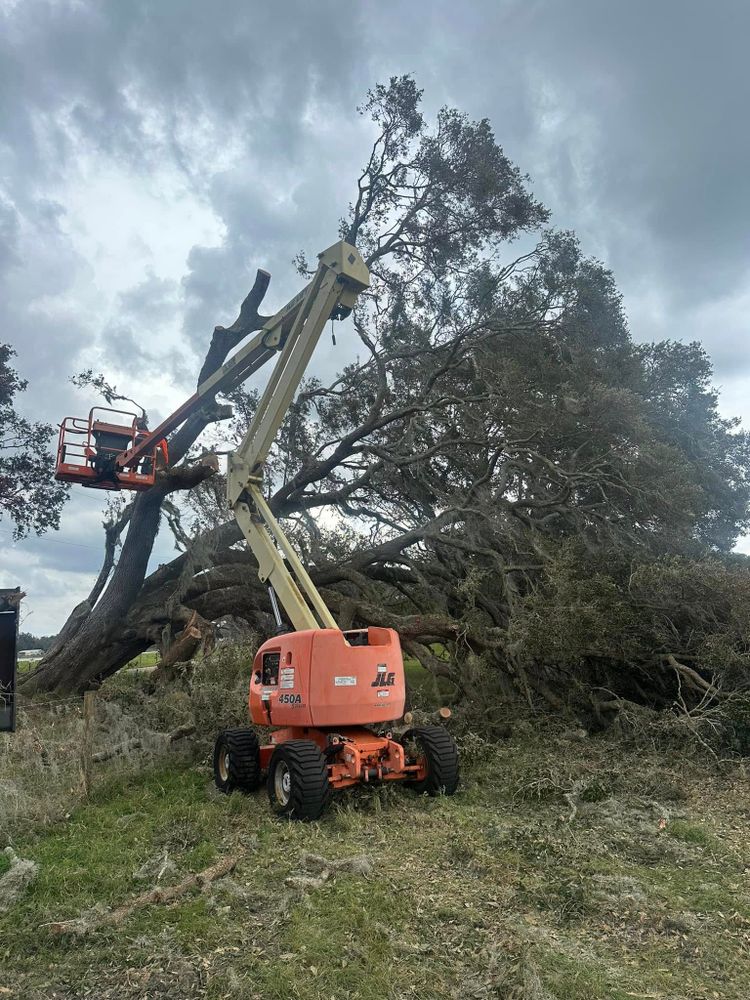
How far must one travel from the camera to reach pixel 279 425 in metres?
8.70

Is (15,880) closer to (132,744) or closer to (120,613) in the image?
(132,744)

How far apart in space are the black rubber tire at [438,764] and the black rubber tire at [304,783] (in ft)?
3.68

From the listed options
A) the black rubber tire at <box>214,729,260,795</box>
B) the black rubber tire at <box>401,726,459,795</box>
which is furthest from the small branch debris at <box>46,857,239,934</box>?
the black rubber tire at <box>401,726,459,795</box>

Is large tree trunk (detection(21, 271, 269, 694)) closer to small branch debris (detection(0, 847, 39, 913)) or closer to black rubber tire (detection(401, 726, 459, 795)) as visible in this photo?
black rubber tire (detection(401, 726, 459, 795))

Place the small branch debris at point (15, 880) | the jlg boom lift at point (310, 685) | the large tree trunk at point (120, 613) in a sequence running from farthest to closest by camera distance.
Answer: the large tree trunk at point (120, 613) < the jlg boom lift at point (310, 685) < the small branch debris at point (15, 880)

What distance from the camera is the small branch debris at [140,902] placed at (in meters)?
4.15

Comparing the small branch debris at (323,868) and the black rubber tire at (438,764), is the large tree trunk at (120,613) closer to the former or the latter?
the black rubber tire at (438,764)

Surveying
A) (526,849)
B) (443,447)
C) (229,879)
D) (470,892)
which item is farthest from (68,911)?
(443,447)

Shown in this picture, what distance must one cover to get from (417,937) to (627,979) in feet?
3.78

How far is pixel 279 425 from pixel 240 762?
3922 mm

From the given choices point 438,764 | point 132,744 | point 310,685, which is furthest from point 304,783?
point 132,744

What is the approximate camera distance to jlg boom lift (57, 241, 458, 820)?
666cm

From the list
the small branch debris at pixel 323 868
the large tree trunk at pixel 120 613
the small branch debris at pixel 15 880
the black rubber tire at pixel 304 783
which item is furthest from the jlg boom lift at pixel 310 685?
the large tree trunk at pixel 120 613

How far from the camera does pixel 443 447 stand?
12516mm
